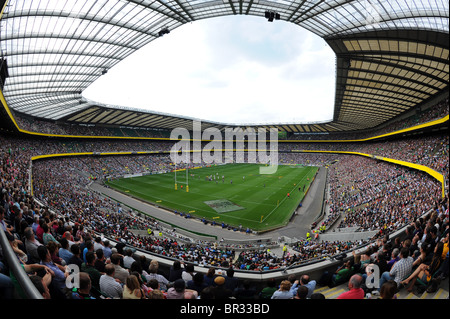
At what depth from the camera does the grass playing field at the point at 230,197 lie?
88.0 feet

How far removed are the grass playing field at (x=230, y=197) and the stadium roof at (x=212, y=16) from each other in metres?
17.3

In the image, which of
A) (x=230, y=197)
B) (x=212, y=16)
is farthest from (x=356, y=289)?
(x=230, y=197)

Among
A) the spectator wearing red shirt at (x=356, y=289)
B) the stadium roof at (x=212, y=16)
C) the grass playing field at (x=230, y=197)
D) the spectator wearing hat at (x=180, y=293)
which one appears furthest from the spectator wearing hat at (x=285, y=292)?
the grass playing field at (x=230, y=197)

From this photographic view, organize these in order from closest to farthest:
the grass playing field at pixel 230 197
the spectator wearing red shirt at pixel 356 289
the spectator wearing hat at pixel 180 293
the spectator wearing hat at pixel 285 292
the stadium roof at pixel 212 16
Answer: the spectator wearing red shirt at pixel 356 289, the spectator wearing hat at pixel 180 293, the spectator wearing hat at pixel 285 292, the stadium roof at pixel 212 16, the grass playing field at pixel 230 197

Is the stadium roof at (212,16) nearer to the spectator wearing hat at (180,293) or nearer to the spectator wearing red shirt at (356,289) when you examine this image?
the spectator wearing red shirt at (356,289)

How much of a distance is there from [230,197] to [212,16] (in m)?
22.7

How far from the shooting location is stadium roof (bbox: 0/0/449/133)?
643 inches

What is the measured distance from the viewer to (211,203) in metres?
31.8

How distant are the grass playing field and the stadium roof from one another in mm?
17298

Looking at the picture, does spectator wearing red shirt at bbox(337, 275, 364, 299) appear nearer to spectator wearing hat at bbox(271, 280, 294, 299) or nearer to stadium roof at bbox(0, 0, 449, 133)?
spectator wearing hat at bbox(271, 280, 294, 299)

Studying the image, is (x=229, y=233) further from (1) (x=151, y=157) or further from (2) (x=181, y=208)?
(1) (x=151, y=157)

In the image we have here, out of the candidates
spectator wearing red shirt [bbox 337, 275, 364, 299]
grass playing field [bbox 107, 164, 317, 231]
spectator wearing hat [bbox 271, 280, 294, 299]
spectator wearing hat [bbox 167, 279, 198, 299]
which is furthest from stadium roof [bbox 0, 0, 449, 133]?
grass playing field [bbox 107, 164, 317, 231]

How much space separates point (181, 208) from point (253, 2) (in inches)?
900

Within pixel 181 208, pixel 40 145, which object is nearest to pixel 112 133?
pixel 40 145
